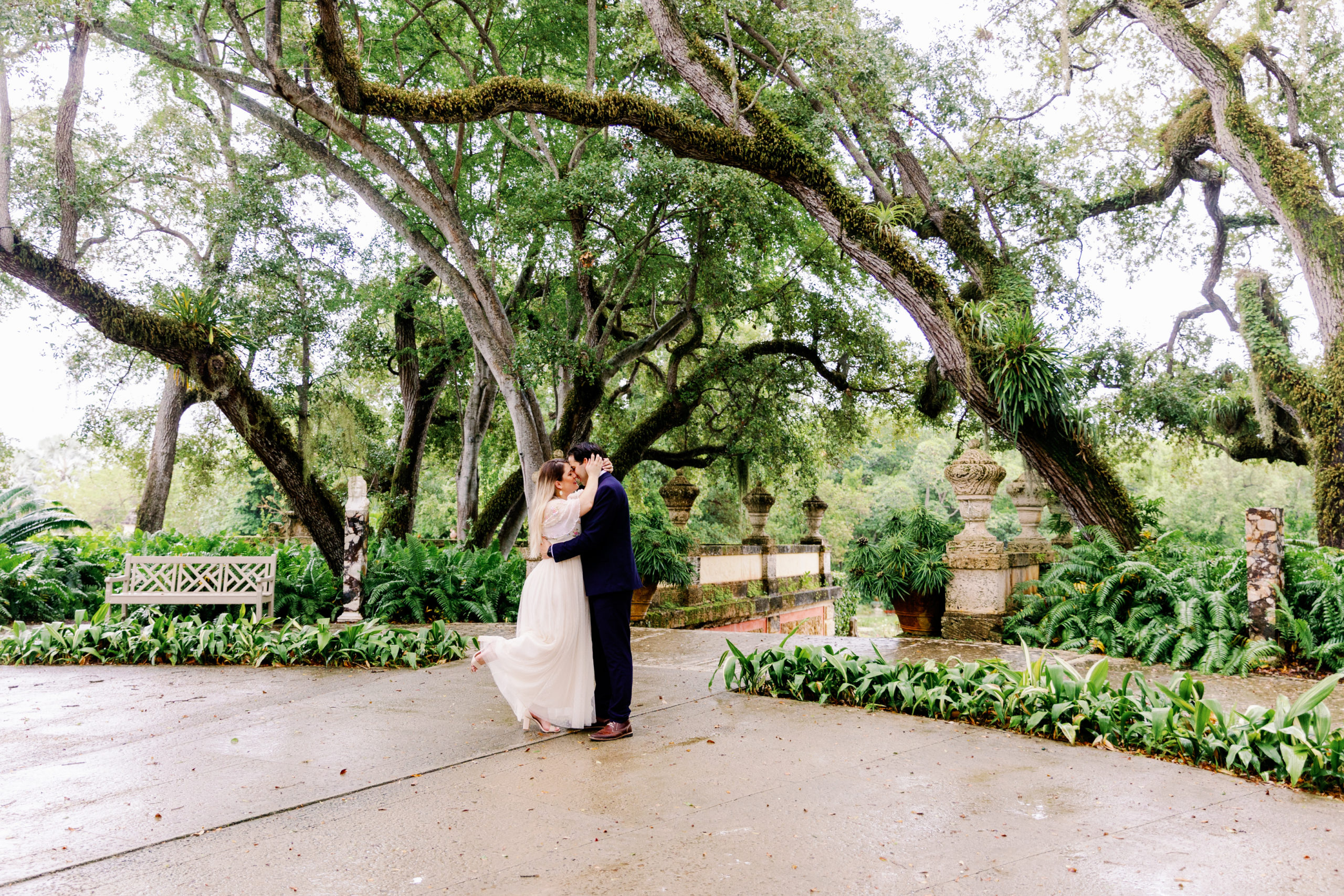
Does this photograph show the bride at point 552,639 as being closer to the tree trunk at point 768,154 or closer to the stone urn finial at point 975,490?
the stone urn finial at point 975,490

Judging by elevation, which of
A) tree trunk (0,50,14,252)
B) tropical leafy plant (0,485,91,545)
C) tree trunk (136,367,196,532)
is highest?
tree trunk (0,50,14,252)

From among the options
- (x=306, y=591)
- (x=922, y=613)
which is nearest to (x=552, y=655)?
(x=922, y=613)

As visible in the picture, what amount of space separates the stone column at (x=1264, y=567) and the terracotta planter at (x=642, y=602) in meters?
6.70

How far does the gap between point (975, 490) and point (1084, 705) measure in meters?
3.98

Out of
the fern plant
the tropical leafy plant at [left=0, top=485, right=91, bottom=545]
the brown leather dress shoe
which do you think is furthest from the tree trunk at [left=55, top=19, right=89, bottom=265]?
the fern plant

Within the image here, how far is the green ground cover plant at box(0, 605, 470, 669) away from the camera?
7.40 m

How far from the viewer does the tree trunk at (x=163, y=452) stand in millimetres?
15836

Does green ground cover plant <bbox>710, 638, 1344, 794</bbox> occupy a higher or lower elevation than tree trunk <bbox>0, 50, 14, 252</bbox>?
lower

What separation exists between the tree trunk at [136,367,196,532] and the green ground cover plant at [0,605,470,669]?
8.49 metres

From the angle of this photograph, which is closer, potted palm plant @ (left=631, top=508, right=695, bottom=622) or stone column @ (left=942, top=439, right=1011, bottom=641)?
stone column @ (left=942, top=439, right=1011, bottom=641)

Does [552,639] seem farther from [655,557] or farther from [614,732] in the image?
[655,557]

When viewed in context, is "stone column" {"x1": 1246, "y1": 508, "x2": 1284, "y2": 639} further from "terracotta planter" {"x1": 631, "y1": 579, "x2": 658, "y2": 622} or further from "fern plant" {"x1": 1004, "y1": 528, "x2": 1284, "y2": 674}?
"terracotta planter" {"x1": 631, "y1": 579, "x2": 658, "y2": 622}

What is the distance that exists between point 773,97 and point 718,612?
25.8 ft

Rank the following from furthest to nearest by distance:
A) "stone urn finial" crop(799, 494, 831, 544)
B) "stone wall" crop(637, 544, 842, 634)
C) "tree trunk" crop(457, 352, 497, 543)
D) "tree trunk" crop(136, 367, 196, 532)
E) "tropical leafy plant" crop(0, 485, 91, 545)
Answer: "stone urn finial" crop(799, 494, 831, 544) < "tree trunk" crop(136, 367, 196, 532) < "tree trunk" crop(457, 352, 497, 543) < "stone wall" crop(637, 544, 842, 634) < "tropical leafy plant" crop(0, 485, 91, 545)
